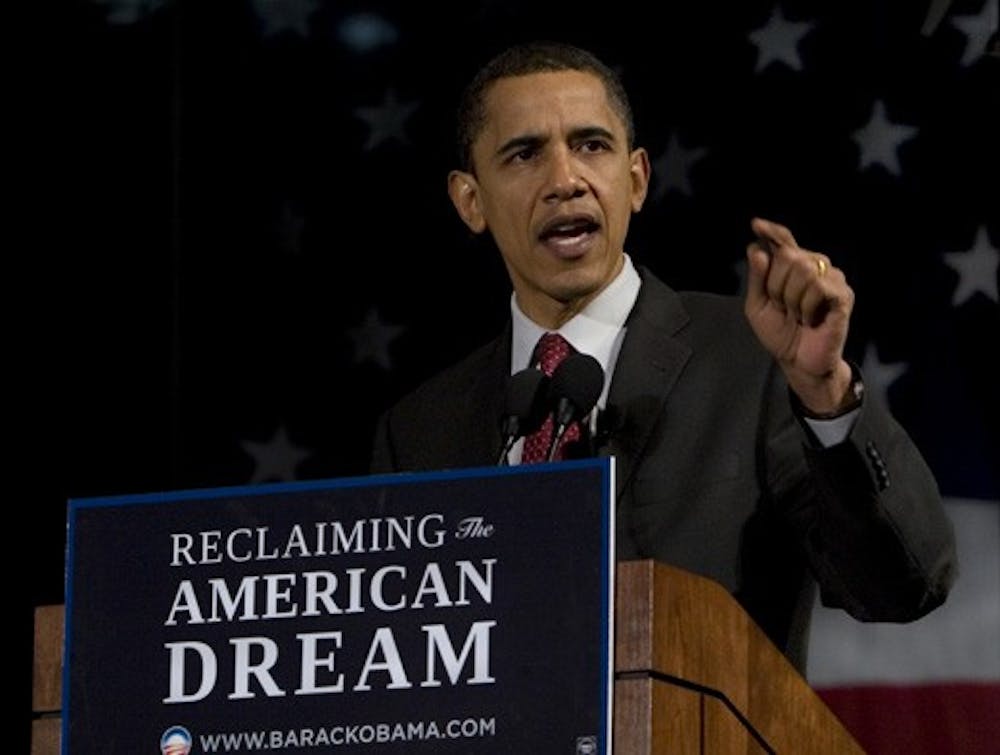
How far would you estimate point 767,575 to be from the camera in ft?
9.22

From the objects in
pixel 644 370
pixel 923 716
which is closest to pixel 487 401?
pixel 644 370

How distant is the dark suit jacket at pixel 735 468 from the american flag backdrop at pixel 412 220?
79cm

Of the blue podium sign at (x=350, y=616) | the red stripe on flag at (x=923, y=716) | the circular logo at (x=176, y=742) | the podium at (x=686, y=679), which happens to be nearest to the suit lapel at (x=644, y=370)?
the podium at (x=686, y=679)

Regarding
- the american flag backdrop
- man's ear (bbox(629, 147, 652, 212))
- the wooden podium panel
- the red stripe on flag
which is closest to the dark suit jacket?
man's ear (bbox(629, 147, 652, 212))

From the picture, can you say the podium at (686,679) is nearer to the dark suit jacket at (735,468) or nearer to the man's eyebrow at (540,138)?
the dark suit jacket at (735,468)

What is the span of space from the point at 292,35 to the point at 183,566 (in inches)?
90.0

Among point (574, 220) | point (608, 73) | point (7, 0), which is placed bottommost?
point (574, 220)

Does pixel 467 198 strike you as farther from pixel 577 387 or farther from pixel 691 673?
pixel 691 673

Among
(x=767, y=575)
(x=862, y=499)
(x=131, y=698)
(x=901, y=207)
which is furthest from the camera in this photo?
(x=901, y=207)

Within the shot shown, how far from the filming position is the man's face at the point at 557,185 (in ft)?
10.2

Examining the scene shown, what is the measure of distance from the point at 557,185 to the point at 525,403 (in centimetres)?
67

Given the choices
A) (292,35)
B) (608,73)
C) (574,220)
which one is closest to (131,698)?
(574,220)

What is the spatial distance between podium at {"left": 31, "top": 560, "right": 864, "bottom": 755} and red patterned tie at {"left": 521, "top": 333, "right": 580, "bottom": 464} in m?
0.49

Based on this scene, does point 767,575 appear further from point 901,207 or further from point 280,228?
point 280,228
